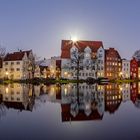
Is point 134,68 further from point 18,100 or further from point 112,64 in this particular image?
point 18,100

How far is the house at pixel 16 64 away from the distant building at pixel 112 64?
79.0 feet

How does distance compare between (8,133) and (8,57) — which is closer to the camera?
(8,133)

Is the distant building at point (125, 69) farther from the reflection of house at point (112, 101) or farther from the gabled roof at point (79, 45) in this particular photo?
the reflection of house at point (112, 101)

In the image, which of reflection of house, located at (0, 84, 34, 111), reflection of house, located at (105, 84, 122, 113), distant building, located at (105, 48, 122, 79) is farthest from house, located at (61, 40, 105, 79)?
reflection of house, located at (105, 84, 122, 113)

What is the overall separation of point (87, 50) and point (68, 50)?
20.1 feet

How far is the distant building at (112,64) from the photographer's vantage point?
344 ft

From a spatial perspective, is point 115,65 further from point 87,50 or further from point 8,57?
point 8,57

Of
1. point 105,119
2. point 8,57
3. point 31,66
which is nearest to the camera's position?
point 105,119

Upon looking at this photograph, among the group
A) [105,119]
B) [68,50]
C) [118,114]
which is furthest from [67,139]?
[68,50]

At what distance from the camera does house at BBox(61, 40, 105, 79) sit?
9656 cm

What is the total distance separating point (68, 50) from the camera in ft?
328

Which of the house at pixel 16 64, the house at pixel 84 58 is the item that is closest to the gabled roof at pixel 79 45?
the house at pixel 84 58

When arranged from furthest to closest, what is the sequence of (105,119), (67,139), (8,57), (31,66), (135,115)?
(8,57), (31,66), (135,115), (105,119), (67,139)

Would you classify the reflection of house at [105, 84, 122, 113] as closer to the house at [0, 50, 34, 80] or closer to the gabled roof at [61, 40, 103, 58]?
the gabled roof at [61, 40, 103, 58]
